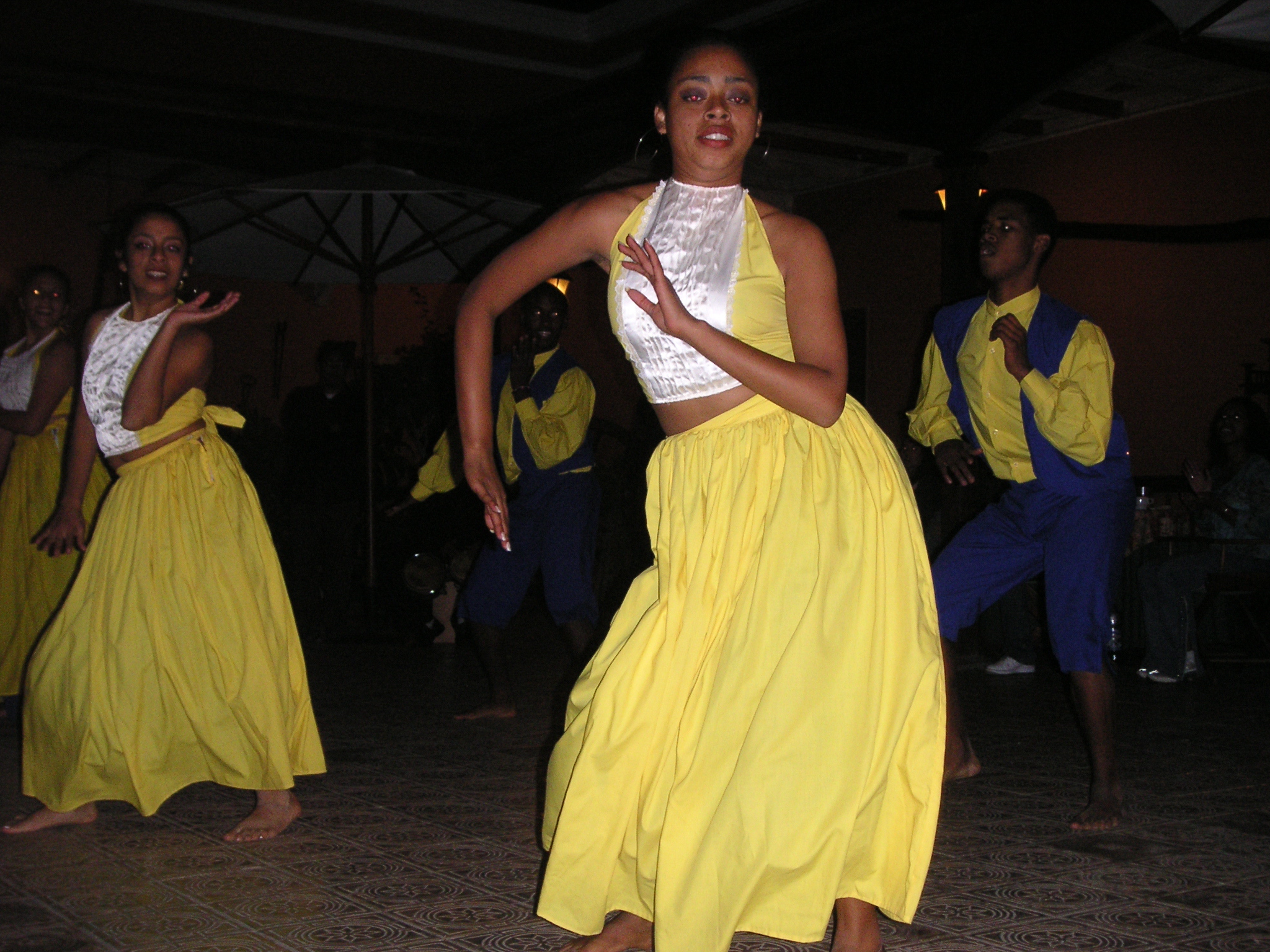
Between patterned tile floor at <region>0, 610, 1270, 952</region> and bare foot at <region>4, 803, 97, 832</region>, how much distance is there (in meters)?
0.06

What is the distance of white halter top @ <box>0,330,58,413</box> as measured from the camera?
5.23 metres

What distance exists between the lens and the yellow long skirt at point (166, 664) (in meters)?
3.38

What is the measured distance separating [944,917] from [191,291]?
266 centimetres

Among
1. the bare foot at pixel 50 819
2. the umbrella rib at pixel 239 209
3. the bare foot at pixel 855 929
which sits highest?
the umbrella rib at pixel 239 209

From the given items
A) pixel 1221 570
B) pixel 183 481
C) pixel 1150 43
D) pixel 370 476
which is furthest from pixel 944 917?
pixel 1150 43

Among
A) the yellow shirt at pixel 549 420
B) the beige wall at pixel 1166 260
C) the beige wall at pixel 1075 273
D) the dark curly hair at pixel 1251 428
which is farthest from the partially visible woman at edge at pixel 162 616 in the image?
the beige wall at pixel 1166 260

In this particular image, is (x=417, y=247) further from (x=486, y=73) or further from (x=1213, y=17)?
(x=1213, y=17)

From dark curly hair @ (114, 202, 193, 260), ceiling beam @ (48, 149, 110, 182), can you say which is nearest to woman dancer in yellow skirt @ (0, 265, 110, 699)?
dark curly hair @ (114, 202, 193, 260)

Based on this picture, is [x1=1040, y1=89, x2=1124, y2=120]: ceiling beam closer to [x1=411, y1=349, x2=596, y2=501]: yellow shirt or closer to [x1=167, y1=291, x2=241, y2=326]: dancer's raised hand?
[x1=411, y1=349, x2=596, y2=501]: yellow shirt

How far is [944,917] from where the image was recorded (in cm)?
272

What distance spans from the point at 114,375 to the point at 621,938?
217 centimetres

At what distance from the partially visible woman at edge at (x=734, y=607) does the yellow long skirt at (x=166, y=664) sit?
4.38 ft

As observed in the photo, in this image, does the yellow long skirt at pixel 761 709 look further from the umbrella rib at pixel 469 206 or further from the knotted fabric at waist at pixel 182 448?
the umbrella rib at pixel 469 206

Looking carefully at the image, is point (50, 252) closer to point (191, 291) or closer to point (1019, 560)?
point (191, 291)
